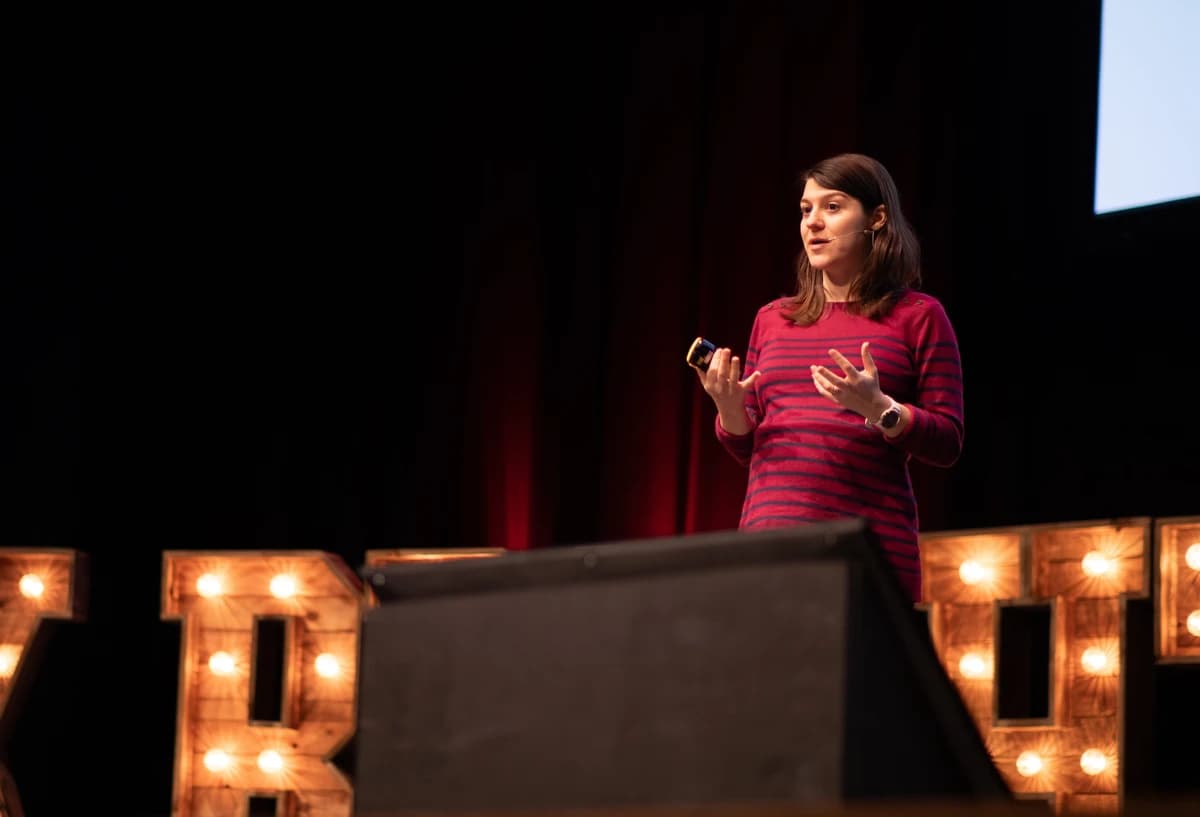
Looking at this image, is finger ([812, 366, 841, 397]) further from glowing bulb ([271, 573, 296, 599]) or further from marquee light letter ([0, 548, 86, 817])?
marquee light letter ([0, 548, 86, 817])

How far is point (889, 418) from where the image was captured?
238 centimetres

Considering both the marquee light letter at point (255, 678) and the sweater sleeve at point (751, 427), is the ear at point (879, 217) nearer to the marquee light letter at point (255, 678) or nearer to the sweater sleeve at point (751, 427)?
the sweater sleeve at point (751, 427)

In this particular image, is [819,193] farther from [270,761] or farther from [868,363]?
[270,761]

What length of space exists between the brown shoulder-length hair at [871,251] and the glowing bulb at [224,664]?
1.82 metres

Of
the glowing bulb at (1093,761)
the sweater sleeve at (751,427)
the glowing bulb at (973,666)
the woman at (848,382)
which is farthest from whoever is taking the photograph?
the glowing bulb at (973,666)

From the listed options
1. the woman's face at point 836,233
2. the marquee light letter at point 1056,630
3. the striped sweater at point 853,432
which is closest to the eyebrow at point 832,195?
the woman's face at point 836,233

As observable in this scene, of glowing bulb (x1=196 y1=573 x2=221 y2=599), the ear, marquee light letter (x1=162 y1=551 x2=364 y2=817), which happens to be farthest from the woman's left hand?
glowing bulb (x1=196 y1=573 x2=221 y2=599)

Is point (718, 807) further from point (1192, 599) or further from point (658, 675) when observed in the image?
point (1192, 599)

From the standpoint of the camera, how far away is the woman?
246cm

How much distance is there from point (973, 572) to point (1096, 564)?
25 cm

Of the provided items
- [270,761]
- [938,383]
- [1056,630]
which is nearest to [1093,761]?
[1056,630]

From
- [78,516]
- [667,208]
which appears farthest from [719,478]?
[78,516]

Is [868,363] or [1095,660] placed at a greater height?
[868,363]

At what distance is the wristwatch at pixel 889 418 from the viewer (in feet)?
7.78
